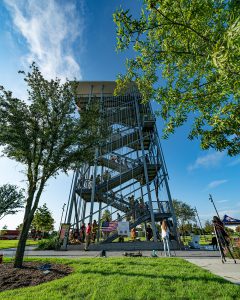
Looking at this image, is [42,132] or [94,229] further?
[94,229]

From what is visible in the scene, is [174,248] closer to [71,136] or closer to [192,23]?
[71,136]

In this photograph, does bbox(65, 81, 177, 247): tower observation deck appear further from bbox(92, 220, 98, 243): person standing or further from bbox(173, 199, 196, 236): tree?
bbox(173, 199, 196, 236): tree

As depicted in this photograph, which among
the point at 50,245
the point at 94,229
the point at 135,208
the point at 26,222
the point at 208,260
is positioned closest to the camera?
the point at 208,260

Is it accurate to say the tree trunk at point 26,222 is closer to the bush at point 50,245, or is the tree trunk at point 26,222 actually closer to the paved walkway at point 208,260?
the paved walkway at point 208,260

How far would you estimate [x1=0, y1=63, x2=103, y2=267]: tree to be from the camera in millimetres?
8234

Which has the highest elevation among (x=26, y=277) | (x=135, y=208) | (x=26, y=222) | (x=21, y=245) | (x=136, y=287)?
(x=135, y=208)

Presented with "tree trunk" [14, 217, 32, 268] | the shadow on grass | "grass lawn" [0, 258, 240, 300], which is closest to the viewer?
"grass lawn" [0, 258, 240, 300]

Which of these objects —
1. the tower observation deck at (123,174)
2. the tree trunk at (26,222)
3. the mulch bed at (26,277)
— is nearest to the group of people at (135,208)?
the tower observation deck at (123,174)

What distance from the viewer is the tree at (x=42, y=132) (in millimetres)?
8234

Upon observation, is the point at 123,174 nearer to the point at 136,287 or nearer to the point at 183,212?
the point at 136,287

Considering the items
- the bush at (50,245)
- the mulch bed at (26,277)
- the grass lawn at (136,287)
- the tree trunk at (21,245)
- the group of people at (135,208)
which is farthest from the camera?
the group of people at (135,208)

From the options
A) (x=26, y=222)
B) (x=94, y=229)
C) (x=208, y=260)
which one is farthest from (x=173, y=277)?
(x=94, y=229)

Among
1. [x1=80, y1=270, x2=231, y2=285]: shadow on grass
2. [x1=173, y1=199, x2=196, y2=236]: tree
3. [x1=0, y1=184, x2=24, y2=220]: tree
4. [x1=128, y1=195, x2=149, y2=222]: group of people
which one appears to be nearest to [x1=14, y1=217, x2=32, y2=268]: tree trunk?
[x1=80, y1=270, x2=231, y2=285]: shadow on grass

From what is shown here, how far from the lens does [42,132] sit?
8484mm
